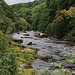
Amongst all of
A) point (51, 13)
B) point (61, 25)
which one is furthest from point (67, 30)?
point (51, 13)

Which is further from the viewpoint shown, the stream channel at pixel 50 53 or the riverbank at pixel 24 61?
the stream channel at pixel 50 53

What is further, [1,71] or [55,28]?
[55,28]

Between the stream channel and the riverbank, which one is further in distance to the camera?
the stream channel

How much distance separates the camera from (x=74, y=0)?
68.1ft

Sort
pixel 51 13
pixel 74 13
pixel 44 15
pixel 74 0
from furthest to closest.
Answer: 1. pixel 44 15
2. pixel 51 13
3. pixel 74 0
4. pixel 74 13

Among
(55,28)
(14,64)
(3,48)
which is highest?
(55,28)

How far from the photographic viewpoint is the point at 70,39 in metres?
18.7

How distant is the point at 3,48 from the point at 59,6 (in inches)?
911

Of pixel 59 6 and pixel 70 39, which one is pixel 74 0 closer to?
Result: pixel 59 6

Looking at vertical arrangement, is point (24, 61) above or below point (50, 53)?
below

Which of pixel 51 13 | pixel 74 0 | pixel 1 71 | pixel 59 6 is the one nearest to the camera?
pixel 1 71

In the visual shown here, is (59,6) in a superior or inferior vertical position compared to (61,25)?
superior

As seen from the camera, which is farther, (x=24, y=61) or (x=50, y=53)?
(x=50, y=53)

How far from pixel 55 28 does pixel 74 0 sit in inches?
274
